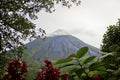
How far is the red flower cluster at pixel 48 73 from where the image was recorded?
2885 mm

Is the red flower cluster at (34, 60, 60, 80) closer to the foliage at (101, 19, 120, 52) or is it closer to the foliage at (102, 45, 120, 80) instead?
the foliage at (102, 45, 120, 80)

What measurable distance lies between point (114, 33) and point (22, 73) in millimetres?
31255

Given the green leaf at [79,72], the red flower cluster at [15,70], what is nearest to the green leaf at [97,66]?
the green leaf at [79,72]

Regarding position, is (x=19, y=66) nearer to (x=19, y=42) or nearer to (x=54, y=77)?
(x=54, y=77)

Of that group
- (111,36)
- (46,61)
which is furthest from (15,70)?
(111,36)

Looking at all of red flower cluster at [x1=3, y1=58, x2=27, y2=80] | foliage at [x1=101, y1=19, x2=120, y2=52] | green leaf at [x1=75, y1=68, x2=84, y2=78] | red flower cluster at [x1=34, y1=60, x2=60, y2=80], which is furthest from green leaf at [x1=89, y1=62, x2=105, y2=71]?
foliage at [x1=101, y1=19, x2=120, y2=52]

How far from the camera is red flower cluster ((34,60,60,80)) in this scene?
2885 millimetres

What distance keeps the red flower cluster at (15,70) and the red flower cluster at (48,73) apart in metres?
0.16

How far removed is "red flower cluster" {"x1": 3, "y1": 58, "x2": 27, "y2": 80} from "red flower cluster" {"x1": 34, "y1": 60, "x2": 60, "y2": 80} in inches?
6.5

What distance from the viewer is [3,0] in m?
23.7

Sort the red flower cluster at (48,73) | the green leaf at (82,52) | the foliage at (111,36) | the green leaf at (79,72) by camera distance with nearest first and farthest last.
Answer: the red flower cluster at (48,73)
the green leaf at (79,72)
the green leaf at (82,52)
the foliage at (111,36)

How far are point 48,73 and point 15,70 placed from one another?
1.06 ft

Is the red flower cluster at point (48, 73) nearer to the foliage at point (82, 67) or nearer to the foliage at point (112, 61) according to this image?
the foliage at point (82, 67)

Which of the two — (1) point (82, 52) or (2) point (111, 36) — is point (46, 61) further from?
(2) point (111, 36)
